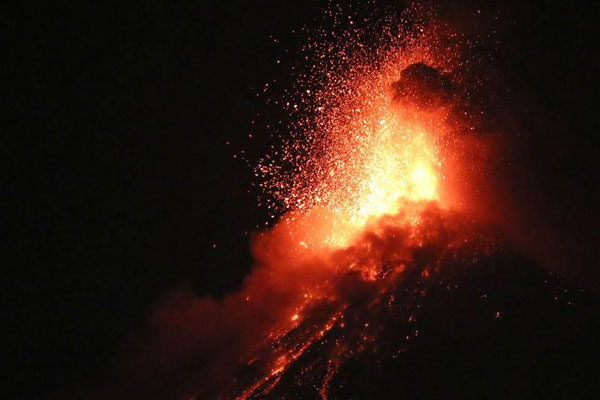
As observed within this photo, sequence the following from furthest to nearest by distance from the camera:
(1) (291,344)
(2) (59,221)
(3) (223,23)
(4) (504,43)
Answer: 1. (3) (223,23)
2. (2) (59,221)
3. (1) (291,344)
4. (4) (504,43)

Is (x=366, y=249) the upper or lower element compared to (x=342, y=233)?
lower

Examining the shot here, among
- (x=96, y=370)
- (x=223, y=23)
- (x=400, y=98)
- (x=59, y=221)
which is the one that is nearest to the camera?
(x=400, y=98)

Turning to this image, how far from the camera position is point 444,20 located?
515 centimetres

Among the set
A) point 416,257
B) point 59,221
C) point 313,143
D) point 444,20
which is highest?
point 59,221

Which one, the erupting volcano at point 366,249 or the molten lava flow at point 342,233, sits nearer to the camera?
the erupting volcano at point 366,249

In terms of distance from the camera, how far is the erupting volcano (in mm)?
3611

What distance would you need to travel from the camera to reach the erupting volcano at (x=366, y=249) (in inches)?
142

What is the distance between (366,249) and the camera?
5.83 meters

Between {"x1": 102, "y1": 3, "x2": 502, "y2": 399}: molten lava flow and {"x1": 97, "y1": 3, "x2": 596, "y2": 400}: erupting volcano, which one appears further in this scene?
{"x1": 102, "y1": 3, "x2": 502, "y2": 399}: molten lava flow

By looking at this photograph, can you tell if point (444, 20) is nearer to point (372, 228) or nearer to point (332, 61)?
point (332, 61)

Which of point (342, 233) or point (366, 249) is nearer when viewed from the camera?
point (366, 249)

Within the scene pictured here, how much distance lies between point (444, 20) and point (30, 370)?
10.1m

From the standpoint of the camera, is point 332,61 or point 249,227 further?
point 249,227

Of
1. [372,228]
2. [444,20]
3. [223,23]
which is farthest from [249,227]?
[444,20]
